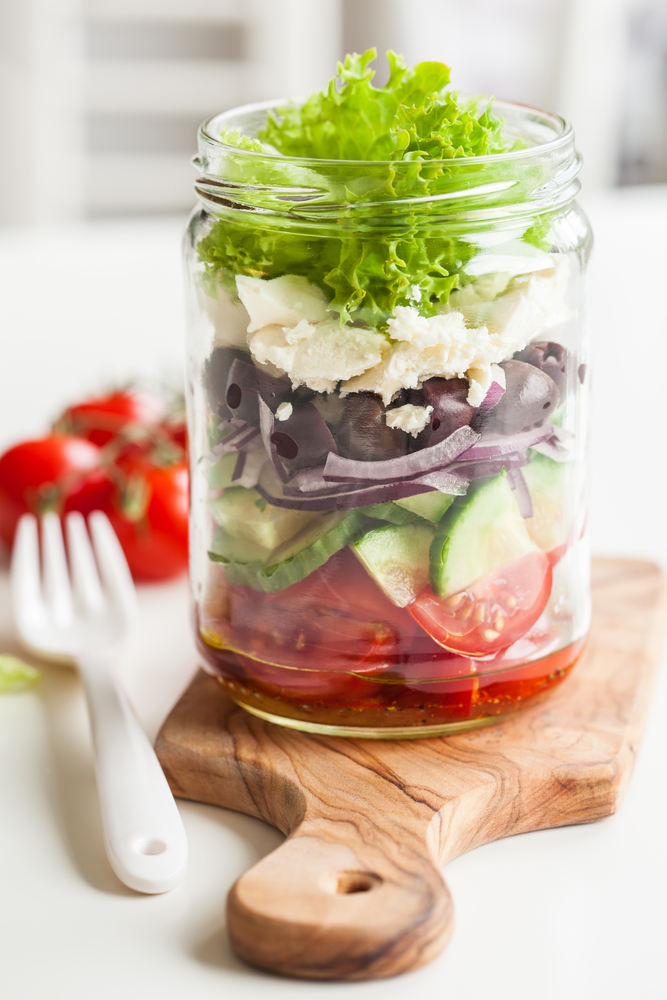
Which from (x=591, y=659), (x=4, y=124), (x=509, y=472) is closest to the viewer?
(x=509, y=472)

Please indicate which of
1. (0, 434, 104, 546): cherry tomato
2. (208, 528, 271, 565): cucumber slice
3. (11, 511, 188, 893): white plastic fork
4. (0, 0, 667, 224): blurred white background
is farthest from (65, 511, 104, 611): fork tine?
(0, 0, 667, 224): blurred white background

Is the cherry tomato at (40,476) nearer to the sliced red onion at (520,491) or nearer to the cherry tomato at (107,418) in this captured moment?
the cherry tomato at (107,418)

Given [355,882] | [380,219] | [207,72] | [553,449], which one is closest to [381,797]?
[355,882]

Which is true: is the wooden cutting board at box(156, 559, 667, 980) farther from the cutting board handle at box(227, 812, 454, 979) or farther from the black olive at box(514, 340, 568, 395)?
the black olive at box(514, 340, 568, 395)

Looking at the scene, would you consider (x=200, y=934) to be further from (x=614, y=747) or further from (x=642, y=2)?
(x=642, y=2)

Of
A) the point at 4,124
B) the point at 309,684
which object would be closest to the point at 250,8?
the point at 4,124

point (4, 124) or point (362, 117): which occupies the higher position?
point (362, 117)
